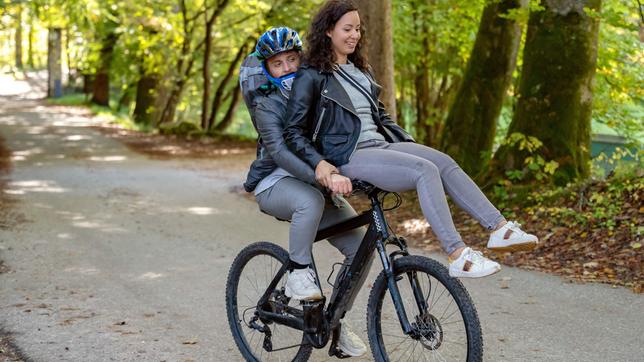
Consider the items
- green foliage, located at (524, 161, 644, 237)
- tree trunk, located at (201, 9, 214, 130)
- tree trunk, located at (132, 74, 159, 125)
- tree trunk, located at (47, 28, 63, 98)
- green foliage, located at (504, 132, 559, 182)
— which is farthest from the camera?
tree trunk, located at (47, 28, 63, 98)

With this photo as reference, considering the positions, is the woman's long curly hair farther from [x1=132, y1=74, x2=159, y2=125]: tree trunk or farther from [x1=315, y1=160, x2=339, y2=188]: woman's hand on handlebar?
[x1=132, y1=74, x2=159, y2=125]: tree trunk

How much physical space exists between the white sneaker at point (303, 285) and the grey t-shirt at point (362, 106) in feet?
2.59

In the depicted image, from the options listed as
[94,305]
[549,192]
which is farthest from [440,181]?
[549,192]

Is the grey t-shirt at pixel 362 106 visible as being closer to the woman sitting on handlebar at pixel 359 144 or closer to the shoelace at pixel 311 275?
the woman sitting on handlebar at pixel 359 144

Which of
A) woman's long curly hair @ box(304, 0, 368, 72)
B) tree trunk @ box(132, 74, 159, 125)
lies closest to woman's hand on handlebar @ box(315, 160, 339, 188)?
woman's long curly hair @ box(304, 0, 368, 72)

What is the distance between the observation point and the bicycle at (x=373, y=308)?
3855 millimetres

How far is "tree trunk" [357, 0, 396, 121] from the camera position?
37.8 ft

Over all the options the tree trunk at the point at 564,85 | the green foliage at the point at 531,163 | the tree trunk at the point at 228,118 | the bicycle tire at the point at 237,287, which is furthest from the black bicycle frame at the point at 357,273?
the tree trunk at the point at 228,118

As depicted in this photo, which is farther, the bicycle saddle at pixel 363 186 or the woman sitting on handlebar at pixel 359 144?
the bicycle saddle at pixel 363 186

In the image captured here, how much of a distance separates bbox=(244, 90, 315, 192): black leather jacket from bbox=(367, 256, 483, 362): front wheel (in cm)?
70

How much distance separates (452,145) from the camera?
41.1 ft

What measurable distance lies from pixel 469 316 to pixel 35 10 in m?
16.2

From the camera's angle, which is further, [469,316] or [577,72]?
[577,72]

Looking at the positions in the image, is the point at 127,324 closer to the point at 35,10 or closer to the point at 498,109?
the point at 498,109
